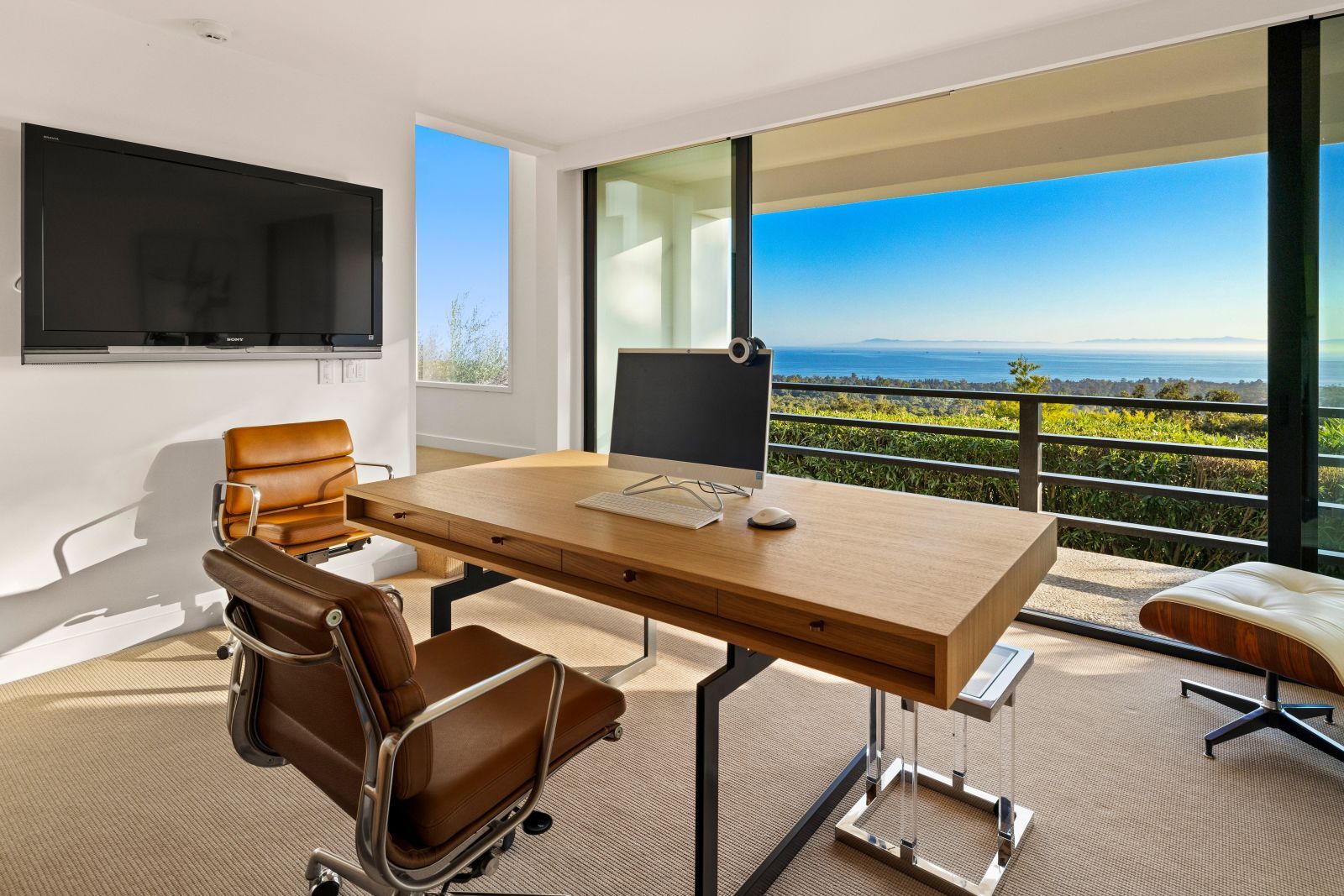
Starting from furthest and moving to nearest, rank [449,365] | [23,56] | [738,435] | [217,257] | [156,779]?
[449,365] → [217,257] → [23,56] → [156,779] → [738,435]

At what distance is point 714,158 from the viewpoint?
409 cm

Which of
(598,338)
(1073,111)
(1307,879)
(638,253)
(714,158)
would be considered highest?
(1073,111)

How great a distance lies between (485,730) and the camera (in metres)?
1.35

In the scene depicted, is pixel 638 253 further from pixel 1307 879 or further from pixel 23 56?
pixel 1307 879

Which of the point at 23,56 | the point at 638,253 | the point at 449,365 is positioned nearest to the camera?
the point at 23,56

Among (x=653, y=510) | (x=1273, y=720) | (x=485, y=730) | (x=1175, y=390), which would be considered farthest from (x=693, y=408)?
(x=1175, y=390)

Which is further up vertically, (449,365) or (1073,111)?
(1073,111)

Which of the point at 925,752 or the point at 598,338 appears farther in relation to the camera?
the point at 598,338

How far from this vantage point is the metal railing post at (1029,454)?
385cm

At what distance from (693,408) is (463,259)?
585cm

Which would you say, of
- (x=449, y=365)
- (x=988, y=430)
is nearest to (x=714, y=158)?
(x=988, y=430)

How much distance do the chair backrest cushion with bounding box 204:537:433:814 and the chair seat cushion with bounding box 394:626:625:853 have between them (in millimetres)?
63

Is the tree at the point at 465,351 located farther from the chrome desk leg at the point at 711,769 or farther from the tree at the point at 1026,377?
the chrome desk leg at the point at 711,769

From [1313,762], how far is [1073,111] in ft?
13.1
